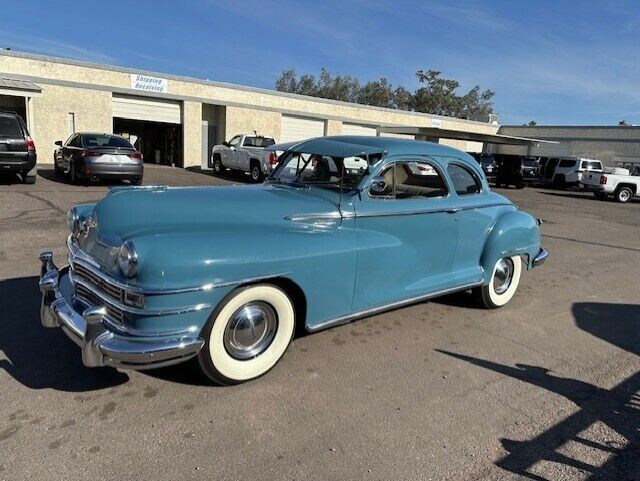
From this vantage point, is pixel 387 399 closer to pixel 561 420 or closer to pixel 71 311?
pixel 561 420

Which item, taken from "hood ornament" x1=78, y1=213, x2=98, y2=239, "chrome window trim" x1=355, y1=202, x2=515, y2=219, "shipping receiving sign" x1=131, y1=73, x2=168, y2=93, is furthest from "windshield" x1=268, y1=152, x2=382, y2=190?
"shipping receiving sign" x1=131, y1=73, x2=168, y2=93

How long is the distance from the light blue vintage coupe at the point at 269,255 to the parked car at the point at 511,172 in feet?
75.3

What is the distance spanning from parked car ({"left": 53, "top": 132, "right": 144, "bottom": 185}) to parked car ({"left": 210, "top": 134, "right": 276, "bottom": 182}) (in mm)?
4655

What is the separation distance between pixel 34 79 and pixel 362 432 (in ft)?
73.2

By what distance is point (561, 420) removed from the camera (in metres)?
3.35

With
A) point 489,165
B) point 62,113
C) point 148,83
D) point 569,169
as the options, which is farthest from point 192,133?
point 569,169

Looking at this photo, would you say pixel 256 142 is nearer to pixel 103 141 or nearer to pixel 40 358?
pixel 103 141

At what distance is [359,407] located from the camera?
3.36m

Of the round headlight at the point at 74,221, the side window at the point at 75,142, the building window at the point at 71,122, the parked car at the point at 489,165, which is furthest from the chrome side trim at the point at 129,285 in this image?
the parked car at the point at 489,165

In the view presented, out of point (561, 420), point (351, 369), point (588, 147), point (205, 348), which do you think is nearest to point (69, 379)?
point (205, 348)

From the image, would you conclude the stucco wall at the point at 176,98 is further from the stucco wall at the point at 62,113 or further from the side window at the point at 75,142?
the side window at the point at 75,142

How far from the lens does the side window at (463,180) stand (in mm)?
5055

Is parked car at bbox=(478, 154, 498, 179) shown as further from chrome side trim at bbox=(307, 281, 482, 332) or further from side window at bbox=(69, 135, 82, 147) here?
chrome side trim at bbox=(307, 281, 482, 332)

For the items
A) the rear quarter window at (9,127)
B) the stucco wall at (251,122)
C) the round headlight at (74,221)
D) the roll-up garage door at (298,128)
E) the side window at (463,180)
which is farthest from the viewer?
the roll-up garage door at (298,128)
